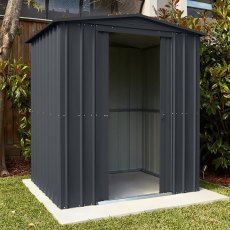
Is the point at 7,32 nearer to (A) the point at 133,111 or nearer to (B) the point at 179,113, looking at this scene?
(A) the point at 133,111

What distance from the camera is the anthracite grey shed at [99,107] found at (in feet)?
15.7

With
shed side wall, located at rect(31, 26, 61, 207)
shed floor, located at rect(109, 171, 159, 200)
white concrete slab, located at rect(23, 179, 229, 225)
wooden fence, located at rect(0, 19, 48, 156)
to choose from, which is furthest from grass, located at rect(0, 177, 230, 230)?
wooden fence, located at rect(0, 19, 48, 156)

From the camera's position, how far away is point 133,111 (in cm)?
744

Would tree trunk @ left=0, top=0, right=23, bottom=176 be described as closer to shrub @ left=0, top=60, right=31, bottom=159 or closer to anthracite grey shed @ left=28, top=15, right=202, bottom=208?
shrub @ left=0, top=60, right=31, bottom=159

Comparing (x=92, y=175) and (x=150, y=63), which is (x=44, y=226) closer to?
(x=92, y=175)

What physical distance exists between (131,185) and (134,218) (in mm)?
1775

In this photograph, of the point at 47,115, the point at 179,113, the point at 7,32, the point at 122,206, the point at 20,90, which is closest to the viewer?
the point at 122,206

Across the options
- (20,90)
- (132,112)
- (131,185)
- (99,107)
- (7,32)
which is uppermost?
(7,32)

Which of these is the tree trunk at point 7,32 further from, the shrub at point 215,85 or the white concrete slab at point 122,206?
the shrub at point 215,85

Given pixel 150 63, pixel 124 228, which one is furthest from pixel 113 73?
pixel 124 228

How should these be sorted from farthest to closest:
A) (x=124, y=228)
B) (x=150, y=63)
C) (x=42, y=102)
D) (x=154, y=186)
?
1. (x=150, y=63)
2. (x=154, y=186)
3. (x=42, y=102)
4. (x=124, y=228)

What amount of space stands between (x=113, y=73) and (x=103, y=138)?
98.5 inches

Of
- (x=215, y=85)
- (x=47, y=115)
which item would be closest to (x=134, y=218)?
(x=47, y=115)

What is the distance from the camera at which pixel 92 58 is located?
4.89 metres
